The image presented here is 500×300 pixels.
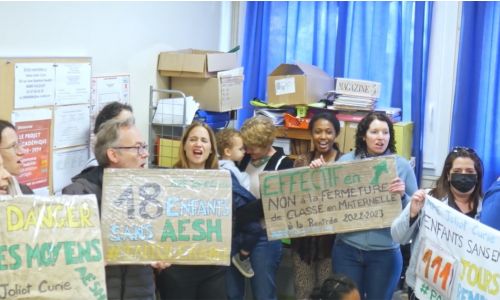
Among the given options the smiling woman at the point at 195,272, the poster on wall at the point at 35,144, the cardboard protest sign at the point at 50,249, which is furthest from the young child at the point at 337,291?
the poster on wall at the point at 35,144

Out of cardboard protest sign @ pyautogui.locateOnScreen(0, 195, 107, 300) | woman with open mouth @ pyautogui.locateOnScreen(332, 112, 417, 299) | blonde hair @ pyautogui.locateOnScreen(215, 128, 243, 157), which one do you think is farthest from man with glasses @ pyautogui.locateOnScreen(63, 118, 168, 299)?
woman with open mouth @ pyautogui.locateOnScreen(332, 112, 417, 299)

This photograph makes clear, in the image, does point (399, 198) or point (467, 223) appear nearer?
point (467, 223)

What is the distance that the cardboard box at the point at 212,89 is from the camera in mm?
4215

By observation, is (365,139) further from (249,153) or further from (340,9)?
(340,9)

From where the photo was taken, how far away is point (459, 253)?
2.34m

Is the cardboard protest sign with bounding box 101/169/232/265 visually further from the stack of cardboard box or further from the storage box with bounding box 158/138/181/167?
the stack of cardboard box

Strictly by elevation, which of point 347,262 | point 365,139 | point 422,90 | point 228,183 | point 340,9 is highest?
point 340,9

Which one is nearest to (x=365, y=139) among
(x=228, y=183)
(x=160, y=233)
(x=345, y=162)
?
(x=345, y=162)

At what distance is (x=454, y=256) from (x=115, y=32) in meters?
2.36

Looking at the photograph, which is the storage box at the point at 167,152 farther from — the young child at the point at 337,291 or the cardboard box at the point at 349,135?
the young child at the point at 337,291

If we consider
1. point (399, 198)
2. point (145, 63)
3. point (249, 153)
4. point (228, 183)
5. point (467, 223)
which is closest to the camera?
point (467, 223)

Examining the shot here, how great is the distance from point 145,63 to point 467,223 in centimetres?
243

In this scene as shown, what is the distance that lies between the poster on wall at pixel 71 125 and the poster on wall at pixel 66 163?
1.5 inches

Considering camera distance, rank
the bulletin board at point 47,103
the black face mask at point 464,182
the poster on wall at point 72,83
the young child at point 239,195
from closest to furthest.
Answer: the black face mask at point 464,182 < the bulletin board at point 47,103 < the young child at point 239,195 < the poster on wall at point 72,83
